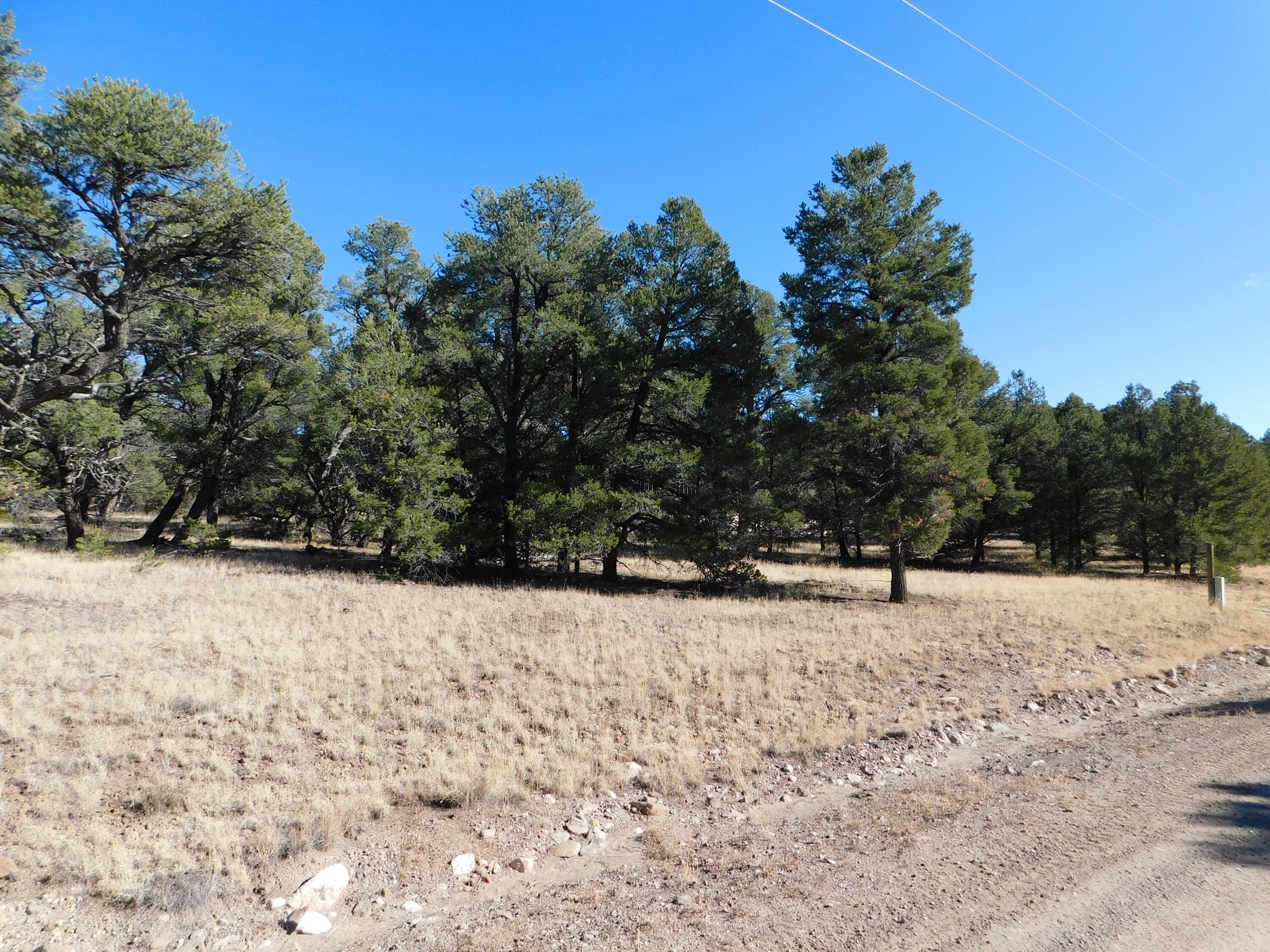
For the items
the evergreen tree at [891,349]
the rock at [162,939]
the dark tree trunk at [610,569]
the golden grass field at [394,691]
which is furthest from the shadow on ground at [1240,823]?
the dark tree trunk at [610,569]

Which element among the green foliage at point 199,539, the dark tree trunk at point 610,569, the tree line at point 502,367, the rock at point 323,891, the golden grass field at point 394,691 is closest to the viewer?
the rock at point 323,891

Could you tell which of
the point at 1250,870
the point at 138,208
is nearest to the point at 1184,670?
the point at 1250,870

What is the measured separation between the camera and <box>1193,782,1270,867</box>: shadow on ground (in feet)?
15.2

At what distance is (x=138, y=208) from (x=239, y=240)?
1.73 m

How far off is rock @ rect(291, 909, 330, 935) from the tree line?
36.8ft

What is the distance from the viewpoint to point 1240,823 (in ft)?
16.9

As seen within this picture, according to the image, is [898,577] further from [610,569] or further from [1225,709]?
[1225,709]

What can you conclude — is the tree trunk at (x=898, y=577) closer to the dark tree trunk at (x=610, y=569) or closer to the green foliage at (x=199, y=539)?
the dark tree trunk at (x=610, y=569)

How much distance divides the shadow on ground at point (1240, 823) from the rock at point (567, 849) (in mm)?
4866

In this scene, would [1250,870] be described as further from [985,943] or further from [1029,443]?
[1029,443]

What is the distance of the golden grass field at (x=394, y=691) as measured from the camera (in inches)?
206

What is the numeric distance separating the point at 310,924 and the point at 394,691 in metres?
4.51

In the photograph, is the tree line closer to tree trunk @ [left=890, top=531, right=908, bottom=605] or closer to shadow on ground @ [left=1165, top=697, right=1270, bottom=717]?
tree trunk @ [left=890, top=531, right=908, bottom=605]

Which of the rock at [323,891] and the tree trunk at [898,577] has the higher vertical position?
the tree trunk at [898,577]
